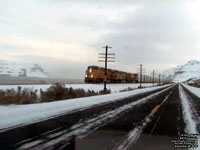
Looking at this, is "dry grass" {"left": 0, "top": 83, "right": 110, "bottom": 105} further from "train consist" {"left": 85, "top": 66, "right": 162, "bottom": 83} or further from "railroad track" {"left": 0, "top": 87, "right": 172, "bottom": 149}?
"train consist" {"left": 85, "top": 66, "right": 162, "bottom": 83}

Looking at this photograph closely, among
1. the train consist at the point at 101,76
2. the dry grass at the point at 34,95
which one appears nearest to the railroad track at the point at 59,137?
the dry grass at the point at 34,95

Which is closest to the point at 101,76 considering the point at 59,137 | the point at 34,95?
the point at 34,95

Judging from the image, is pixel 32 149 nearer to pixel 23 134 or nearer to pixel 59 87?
pixel 23 134

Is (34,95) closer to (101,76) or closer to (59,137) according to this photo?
(59,137)

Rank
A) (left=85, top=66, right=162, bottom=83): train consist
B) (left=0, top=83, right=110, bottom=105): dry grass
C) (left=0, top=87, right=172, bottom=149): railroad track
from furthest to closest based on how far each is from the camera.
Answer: (left=85, top=66, right=162, bottom=83): train consist, (left=0, top=83, right=110, bottom=105): dry grass, (left=0, top=87, right=172, bottom=149): railroad track

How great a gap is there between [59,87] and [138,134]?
13.7 meters

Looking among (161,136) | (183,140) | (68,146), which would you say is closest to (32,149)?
(68,146)

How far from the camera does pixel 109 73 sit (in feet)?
196

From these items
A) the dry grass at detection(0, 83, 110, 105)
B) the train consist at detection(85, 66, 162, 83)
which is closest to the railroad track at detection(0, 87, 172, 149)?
the dry grass at detection(0, 83, 110, 105)

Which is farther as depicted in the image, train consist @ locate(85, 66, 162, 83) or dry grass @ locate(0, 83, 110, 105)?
train consist @ locate(85, 66, 162, 83)

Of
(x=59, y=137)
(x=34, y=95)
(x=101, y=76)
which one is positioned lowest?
(x=59, y=137)

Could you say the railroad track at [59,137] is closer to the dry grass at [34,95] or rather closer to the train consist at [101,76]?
the dry grass at [34,95]

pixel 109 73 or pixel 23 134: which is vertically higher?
pixel 109 73

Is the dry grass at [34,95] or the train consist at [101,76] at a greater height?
the train consist at [101,76]
